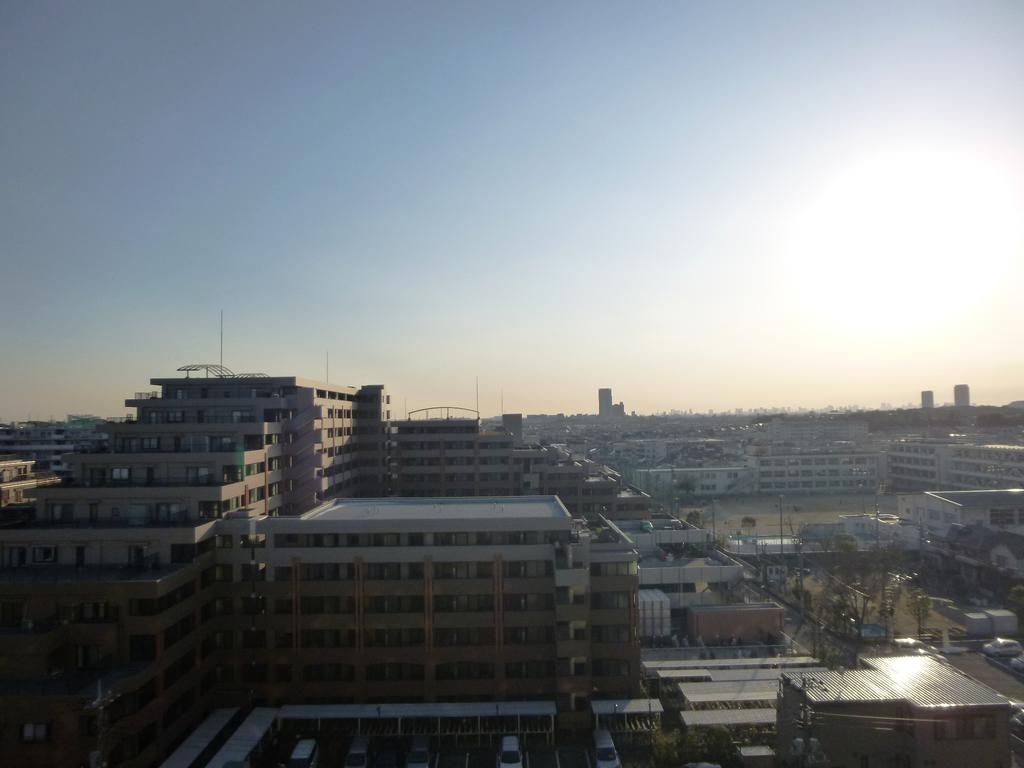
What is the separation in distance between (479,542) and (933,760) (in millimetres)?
9296

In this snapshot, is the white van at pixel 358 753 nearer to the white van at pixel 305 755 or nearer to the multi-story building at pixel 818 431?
the white van at pixel 305 755

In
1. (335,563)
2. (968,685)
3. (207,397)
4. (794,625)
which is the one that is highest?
(207,397)

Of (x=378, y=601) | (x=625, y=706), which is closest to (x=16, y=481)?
(x=378, y=601)

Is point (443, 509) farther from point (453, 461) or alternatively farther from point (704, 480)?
point (704, 480)

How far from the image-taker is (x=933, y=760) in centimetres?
1075

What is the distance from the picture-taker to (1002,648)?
18.8 meters

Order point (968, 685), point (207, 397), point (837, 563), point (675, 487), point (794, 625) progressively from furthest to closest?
point (675, 487) → point (837, 563) → point (207, 397) → point (794, 625) → point (968, 685)

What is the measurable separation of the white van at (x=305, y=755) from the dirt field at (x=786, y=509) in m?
28.6

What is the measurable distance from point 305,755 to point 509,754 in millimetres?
3959

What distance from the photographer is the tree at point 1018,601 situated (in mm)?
→ 20516

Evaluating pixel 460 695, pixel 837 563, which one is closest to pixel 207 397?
pixel 460 695

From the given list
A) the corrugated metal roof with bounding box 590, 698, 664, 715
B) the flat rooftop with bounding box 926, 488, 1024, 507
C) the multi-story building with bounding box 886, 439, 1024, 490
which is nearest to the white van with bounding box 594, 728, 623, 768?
Result: the corrugated metal roof with bounding box 590, 698, 664, 715

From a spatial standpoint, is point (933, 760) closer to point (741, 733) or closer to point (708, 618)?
point (741, 733)

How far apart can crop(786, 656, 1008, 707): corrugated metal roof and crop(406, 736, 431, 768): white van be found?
7312 millimetres
